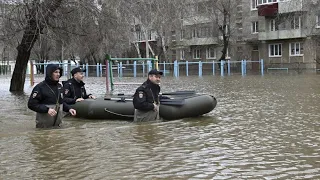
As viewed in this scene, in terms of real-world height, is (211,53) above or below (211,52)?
below

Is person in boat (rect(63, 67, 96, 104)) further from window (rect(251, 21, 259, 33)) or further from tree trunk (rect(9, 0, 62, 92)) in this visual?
window (rect(251, 21, 259, 33))

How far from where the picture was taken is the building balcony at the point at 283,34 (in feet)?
156

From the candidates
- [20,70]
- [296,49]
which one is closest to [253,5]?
[296,49]

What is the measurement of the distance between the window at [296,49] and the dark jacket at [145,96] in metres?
41.2

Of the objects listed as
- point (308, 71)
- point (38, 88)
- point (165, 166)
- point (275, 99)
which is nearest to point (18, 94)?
point (275, 99)

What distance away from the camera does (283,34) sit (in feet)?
162

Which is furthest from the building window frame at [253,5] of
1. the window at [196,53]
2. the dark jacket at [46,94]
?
the dark jacket at [46,94]

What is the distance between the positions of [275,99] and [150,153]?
984 cm

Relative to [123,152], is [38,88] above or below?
above

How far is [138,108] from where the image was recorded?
10734mm

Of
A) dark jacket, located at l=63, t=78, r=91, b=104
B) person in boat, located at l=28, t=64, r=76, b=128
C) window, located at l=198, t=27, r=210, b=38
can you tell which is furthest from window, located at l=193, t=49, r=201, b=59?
person in boat, located at l=28, t=64, r=76, b=128

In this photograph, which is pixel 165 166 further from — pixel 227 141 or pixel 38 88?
pixel 38 88

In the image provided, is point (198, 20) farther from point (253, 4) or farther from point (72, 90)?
point (72, 90)

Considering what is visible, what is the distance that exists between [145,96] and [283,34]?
41.4 metres
